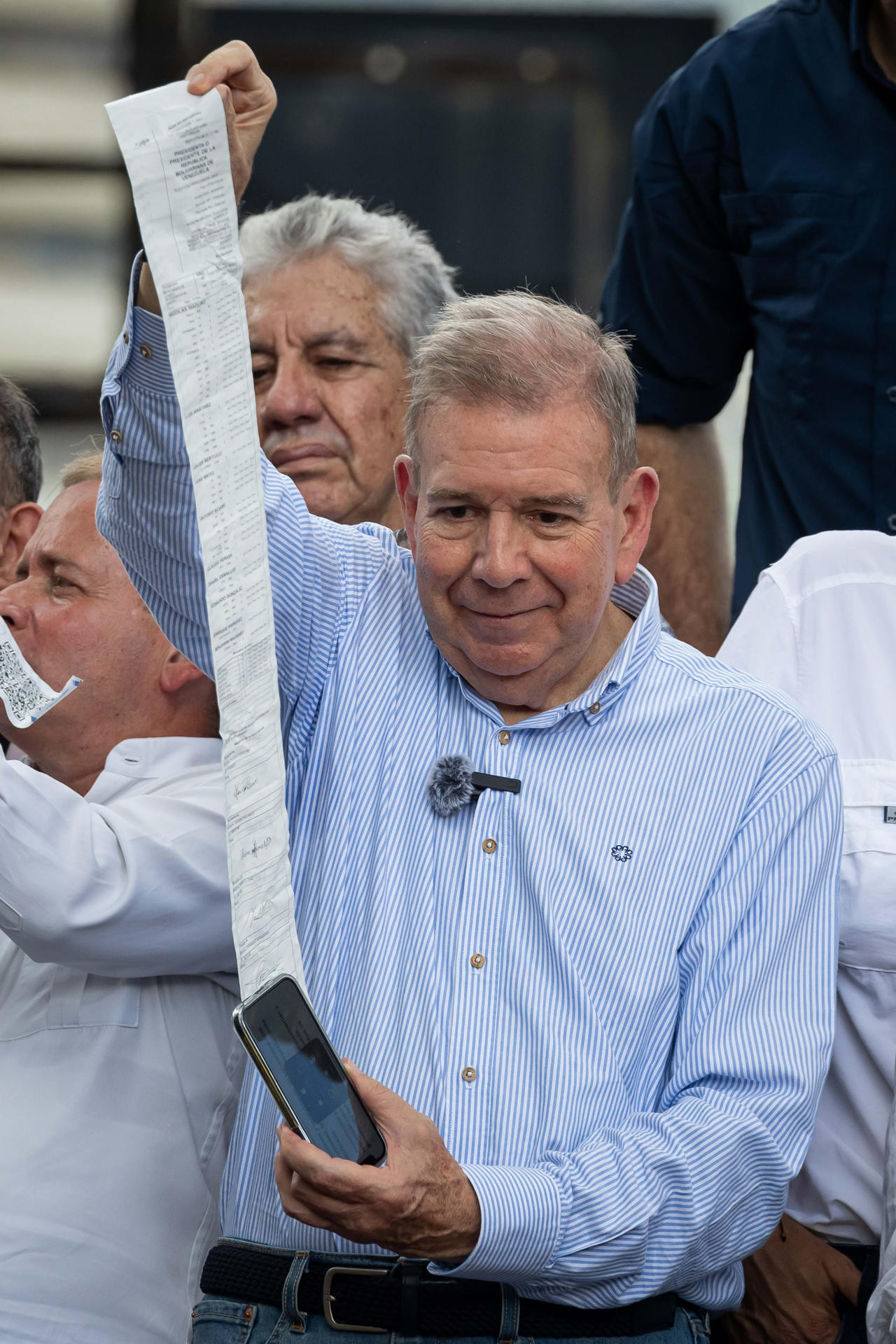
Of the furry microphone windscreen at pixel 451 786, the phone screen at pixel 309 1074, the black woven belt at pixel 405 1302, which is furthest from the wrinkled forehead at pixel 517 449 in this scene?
the black woven belt at pixel 405 1302

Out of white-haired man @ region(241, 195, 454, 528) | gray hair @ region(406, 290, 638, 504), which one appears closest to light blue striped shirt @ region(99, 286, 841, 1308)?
gray hair @ region(406, 290, 638, 504)

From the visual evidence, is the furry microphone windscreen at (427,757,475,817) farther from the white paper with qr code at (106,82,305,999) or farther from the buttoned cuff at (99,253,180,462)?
the buttoned cuff at (99,253,180,462)

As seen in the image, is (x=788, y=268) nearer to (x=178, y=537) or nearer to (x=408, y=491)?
(x=408, y=491)

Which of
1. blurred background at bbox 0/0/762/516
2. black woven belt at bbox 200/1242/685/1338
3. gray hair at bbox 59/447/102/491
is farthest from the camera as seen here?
blurred background at bbox 0/0/762/516

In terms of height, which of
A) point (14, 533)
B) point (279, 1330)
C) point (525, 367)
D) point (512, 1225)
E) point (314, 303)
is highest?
point (525, 367)

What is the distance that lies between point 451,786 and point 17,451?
4.10ft

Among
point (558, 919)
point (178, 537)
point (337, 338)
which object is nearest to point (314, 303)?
point (337, 338)

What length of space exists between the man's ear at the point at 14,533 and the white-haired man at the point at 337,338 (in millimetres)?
411

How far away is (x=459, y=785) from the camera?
6.51ft

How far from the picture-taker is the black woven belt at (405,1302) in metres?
1.83

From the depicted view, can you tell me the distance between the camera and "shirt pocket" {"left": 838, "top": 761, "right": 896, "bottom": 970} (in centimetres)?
218

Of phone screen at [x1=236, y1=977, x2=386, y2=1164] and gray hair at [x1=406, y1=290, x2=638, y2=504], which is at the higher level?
gray hair at [x1=406, y1=290, x2=638, y2=504]

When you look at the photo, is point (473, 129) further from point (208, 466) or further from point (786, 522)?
point (208, 466)

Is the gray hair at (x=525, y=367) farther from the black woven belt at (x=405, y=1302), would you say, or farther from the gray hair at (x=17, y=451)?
the gray hair at (x=17, y=451)
